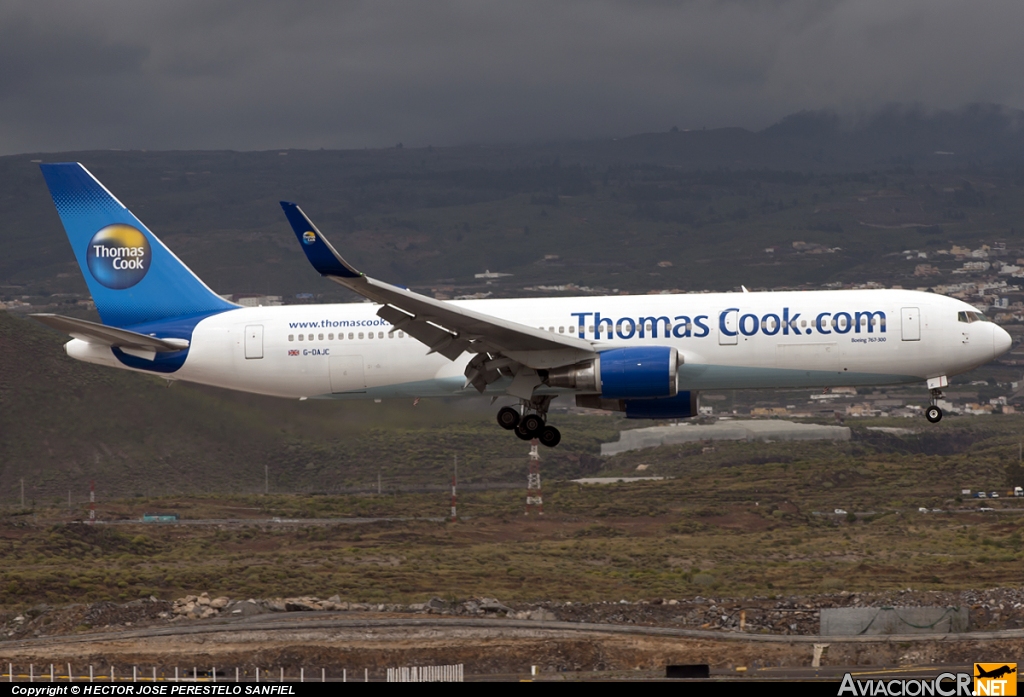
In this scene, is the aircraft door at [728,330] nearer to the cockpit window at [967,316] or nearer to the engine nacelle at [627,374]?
the engine nacelle at [627,374]

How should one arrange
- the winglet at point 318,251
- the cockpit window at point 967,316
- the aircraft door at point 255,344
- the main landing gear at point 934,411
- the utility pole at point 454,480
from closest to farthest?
the winglet at point 318,251, the cockpit window at point 967,316, the main landing gear at point 934,411, the aircraft door at point 255,344, the utility pole at point 454,480

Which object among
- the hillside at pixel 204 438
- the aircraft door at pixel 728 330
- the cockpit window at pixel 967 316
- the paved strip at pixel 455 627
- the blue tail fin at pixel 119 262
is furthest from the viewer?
the hillside at pixel 204 438

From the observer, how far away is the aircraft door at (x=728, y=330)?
42.8m

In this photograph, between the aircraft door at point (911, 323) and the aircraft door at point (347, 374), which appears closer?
the aircraft door at point (911, 323)

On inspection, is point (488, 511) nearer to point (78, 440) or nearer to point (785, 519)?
point (785, 519)

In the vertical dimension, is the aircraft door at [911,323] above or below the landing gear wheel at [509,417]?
above

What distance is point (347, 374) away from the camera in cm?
4506

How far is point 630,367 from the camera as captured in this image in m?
41.6

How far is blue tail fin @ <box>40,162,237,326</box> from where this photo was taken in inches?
1863

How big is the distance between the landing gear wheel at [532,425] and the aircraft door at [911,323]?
12.1 meters

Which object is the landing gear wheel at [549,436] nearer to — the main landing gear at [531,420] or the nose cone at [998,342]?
the main landing gear at [531,420]

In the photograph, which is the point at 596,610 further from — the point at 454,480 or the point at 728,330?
the point at 454,480

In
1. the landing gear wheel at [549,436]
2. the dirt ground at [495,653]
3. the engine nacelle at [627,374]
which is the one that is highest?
the engine nacelle at [627,374]

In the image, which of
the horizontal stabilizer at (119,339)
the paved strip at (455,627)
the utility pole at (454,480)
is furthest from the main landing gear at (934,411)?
the utility pole at (454,480)
